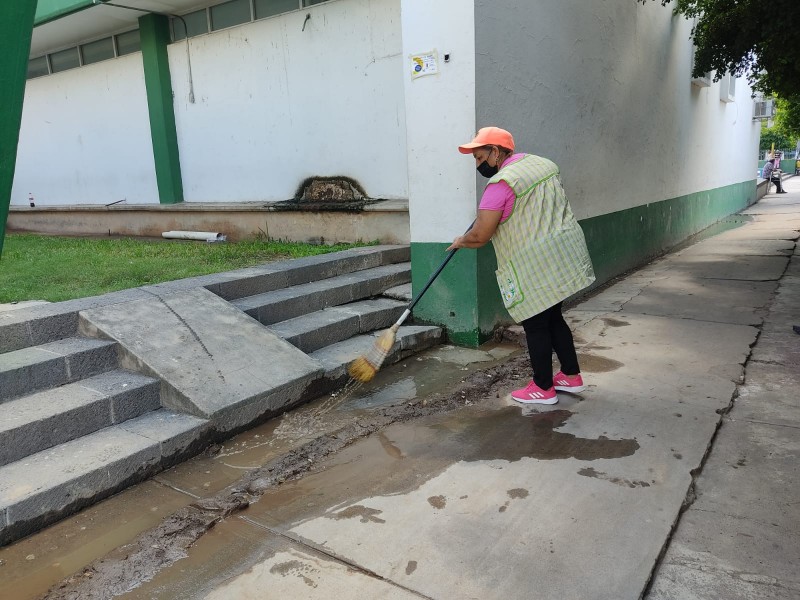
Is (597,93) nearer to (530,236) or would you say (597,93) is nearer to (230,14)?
(530,236)

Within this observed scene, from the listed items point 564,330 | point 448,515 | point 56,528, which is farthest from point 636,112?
point 56,528

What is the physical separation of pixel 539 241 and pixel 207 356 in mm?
2236

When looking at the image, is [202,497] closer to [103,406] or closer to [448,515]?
[103,406]

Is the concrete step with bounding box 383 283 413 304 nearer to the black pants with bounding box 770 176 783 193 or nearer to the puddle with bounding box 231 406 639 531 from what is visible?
the puddle with bounding box 231 406 639 531

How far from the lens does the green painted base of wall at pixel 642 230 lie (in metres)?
7.09

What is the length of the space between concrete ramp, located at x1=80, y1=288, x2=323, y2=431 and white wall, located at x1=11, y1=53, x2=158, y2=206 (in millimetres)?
7188

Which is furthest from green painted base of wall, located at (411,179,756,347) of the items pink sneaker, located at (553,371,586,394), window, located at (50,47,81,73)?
window, located at (50,47,81,73)

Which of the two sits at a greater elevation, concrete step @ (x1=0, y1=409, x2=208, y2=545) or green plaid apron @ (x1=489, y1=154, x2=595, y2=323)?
green plaid apron @ (x1=489, y1=154, x2=595, y2=323)

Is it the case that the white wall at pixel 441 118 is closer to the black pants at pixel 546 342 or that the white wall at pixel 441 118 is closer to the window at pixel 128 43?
the black pants at pixel 546 342

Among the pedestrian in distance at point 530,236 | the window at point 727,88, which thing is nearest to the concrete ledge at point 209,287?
the pedestrian in distance at point 530,236

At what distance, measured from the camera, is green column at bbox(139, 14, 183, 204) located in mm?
9633

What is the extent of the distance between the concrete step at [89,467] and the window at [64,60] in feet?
33.9

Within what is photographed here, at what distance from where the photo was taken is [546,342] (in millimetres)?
3748

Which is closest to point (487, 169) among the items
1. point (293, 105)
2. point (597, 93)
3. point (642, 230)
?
point (597, 93)
